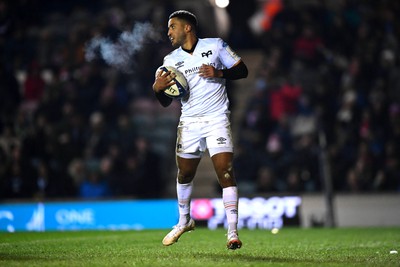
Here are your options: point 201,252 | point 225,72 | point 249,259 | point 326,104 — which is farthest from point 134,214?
point 249,259

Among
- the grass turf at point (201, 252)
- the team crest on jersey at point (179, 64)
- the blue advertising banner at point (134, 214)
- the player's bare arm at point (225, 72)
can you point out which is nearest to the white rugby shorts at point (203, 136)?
the player's bare arm at point (225, 72)

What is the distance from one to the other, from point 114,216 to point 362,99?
6.31 m

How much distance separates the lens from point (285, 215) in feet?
51.2

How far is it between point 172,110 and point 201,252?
12.5m

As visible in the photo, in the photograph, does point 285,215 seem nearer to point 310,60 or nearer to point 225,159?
point 310,60

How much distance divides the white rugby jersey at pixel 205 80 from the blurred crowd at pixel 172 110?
309 inches

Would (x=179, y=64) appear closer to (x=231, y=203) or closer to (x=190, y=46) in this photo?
(x=190, y=46)

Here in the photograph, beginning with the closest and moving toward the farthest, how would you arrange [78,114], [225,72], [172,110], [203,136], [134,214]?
[225,72]
[203,136]
[134,214]
[78,114]
[172,110]

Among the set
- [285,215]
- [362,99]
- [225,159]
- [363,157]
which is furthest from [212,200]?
[225,159]

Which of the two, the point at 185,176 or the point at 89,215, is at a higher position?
the point at 89,215

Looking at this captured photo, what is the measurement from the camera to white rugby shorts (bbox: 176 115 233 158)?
8.16m

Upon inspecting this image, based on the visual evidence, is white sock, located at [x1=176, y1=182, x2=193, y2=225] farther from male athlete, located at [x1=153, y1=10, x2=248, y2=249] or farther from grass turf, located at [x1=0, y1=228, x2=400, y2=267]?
grass turf, located at [x1=0, y1=228, x2=400, y2=267]

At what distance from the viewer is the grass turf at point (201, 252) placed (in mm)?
7102

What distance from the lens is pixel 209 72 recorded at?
316 inches
